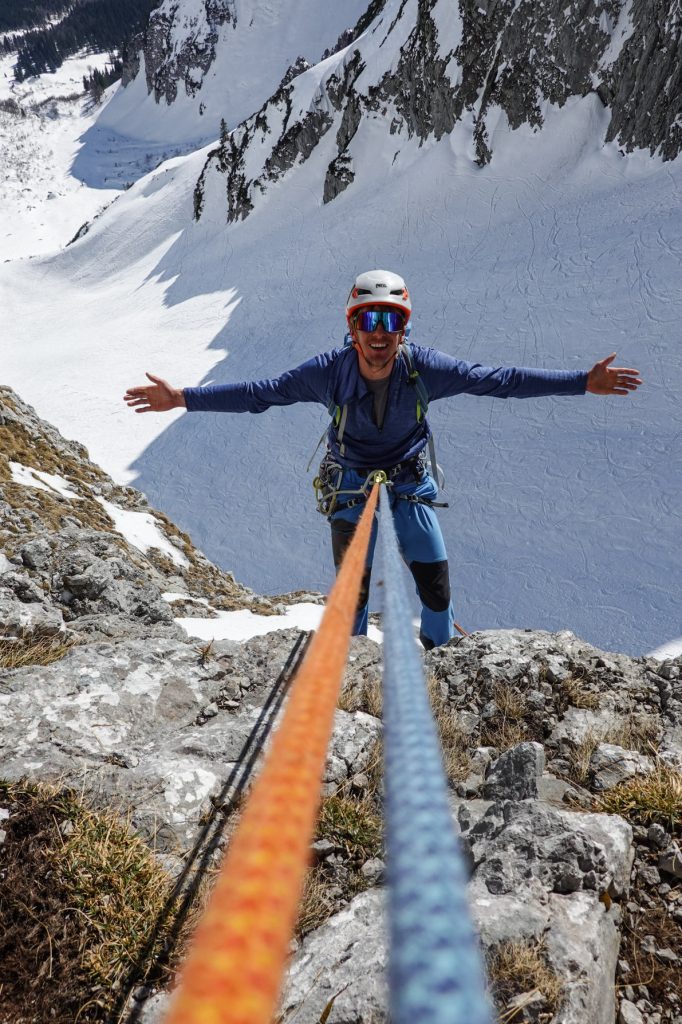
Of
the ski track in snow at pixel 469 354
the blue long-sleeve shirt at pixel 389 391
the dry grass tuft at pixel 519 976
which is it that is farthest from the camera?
the ski track in snow at pixel 469 354

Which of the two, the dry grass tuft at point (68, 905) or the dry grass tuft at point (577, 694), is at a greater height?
the dry grass tuft at point (68, 905)

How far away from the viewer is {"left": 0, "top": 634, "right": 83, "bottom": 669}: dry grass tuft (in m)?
4.27

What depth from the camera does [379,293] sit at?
4.97 m

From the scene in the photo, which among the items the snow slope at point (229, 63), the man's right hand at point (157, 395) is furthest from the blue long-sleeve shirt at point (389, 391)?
the snow slope at point (229, 63)

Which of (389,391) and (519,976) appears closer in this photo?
(519,976)

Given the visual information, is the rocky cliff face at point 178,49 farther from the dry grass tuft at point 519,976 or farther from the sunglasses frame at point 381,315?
the dry grass tuft at point 519,976

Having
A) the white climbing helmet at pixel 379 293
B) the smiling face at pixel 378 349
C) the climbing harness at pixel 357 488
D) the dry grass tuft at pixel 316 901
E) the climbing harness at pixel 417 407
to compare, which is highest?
the white climbing helmet at pixel 379 293

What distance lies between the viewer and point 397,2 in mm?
38062

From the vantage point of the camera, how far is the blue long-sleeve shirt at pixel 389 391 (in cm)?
506

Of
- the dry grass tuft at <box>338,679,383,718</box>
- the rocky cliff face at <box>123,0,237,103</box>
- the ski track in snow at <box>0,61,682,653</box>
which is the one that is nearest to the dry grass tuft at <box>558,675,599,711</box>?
the dry grass tuft at <box>338,679,383,718</box>

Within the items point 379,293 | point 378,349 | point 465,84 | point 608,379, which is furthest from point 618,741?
point 465,84

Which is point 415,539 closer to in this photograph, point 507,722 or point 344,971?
point 507,722

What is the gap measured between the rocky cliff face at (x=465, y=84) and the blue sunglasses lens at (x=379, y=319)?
25696 mm

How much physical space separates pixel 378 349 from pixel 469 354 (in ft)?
55.8
